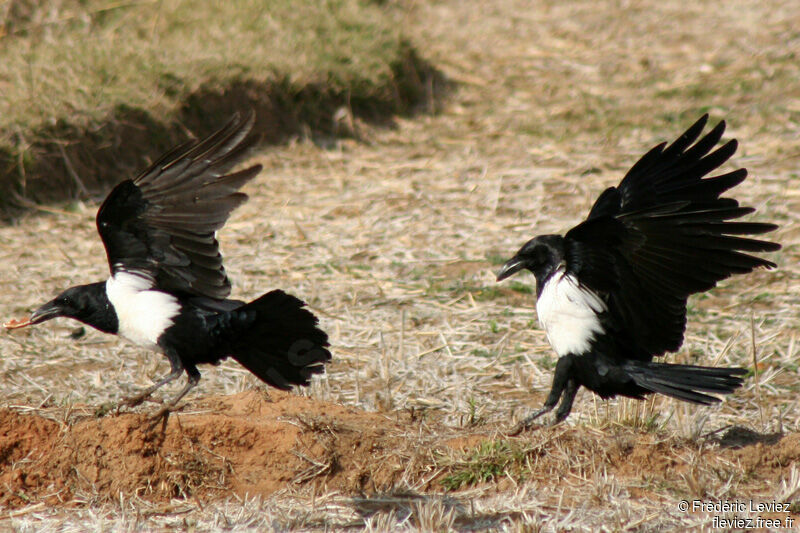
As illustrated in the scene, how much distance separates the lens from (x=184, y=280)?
452 centimetres

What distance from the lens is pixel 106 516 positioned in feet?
12.8

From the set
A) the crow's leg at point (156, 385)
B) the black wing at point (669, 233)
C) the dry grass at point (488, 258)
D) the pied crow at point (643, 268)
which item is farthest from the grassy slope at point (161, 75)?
the black wing at point (669, 233)

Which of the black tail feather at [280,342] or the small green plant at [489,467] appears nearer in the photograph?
the small green plant at [489,467]

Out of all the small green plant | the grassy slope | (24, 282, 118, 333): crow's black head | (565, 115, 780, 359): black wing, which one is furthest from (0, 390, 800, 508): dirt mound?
the grassy slope

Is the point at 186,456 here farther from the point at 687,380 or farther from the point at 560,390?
the point at 687,380

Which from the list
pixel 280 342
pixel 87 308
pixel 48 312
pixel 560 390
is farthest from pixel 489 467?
pixel 48 312

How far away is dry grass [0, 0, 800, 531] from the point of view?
398 cm

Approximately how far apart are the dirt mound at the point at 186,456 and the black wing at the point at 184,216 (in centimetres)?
65

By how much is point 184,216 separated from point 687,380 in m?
2.20

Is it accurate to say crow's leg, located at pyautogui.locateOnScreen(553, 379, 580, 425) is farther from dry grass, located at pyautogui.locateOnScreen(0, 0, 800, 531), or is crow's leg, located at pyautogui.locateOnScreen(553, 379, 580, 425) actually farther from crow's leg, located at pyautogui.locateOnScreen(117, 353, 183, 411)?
crow's leg, located at pyautogui.locateOnScreen(117, 353, 183, 411)

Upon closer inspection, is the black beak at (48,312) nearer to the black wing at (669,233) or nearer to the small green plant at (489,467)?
the small green plant at (489,467)

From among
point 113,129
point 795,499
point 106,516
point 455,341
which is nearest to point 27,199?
point 113,129

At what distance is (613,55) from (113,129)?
5.49 meters

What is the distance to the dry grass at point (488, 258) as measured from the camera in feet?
13.0
